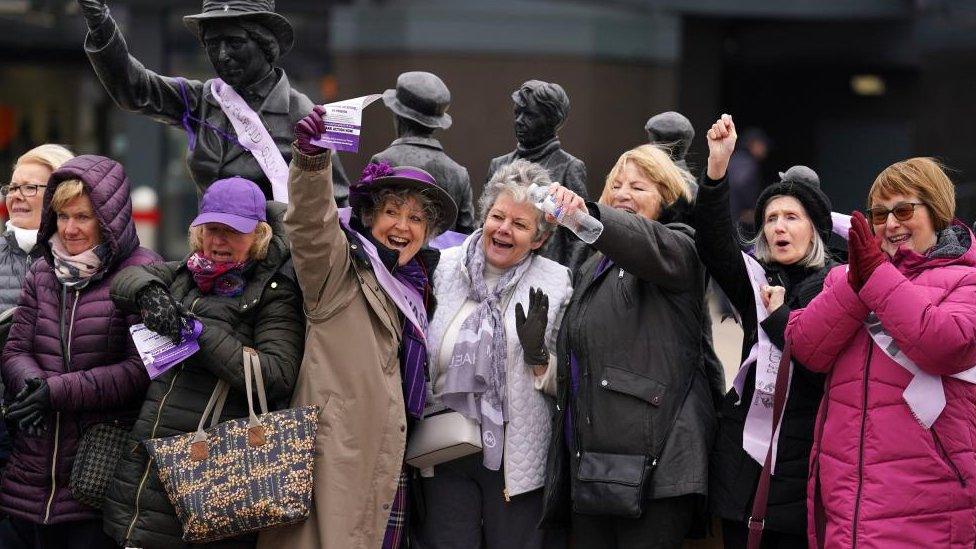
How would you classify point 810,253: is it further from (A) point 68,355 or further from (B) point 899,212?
(A) point 68,355

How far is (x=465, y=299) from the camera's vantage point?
4.91 m

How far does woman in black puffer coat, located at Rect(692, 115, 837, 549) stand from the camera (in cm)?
444

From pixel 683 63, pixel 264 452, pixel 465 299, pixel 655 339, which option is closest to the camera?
pixel 264 452

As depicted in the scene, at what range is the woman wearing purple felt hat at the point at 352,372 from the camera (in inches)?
171

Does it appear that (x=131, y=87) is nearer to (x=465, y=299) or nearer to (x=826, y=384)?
(x=465, y=299)

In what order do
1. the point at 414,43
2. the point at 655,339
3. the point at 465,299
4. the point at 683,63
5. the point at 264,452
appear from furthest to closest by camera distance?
the point at 683,63
the point at 414,43
the point at 465,299
the point at 655,339
the point at 264,452

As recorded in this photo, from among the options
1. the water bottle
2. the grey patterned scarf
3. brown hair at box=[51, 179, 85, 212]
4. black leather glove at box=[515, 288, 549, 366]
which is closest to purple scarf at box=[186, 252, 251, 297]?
brown hair at box=[51, 179, 85, 212]

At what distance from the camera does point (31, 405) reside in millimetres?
→ 4570

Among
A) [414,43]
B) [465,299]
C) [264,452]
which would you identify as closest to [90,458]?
[264,452]

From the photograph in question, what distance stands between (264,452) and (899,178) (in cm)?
222

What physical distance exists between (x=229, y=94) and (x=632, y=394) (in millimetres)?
2026

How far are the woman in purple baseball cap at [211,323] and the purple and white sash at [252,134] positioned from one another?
27.8 inches

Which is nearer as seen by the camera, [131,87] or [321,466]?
[321,466]

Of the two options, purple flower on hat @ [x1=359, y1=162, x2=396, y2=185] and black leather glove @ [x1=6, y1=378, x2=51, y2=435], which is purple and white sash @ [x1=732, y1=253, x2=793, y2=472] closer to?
purple flower on hat @ [x1=359, y1=162, x2=396, y2=185]
